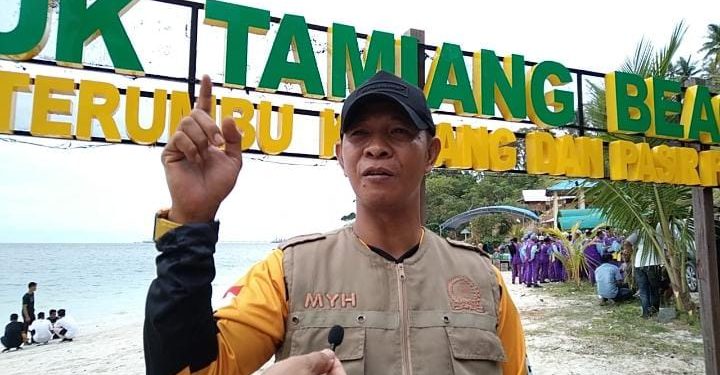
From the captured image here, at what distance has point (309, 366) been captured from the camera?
1006 millimetres

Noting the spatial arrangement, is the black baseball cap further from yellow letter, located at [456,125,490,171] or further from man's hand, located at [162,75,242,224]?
yellow letter, located at [456,125,490,171]

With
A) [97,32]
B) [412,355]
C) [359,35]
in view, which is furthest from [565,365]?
[97,32]

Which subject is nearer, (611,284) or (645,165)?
(645,165)

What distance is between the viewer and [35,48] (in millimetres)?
3338

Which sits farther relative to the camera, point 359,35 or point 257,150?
point 359,35

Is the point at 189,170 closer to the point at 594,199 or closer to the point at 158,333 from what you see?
the point at 158,333

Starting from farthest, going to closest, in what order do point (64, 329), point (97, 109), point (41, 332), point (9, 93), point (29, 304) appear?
point (64, 329)
point (29, 304)
point (41, 332)
point (97, 109)
point (9, 93)

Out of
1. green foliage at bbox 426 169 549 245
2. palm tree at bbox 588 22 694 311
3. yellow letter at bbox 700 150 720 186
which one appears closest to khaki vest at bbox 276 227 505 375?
yellow letter at bbox 700 150 720 186

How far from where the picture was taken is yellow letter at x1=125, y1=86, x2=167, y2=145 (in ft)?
11.5

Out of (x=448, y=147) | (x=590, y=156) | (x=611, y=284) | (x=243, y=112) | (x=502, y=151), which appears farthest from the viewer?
(x=611, y=284)

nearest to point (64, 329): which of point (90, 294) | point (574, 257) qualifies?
point (574, 257)

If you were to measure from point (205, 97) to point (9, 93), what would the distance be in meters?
2.92

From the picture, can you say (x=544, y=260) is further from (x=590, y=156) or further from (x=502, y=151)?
(x=502, y=151)

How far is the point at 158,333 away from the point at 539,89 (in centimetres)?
454
